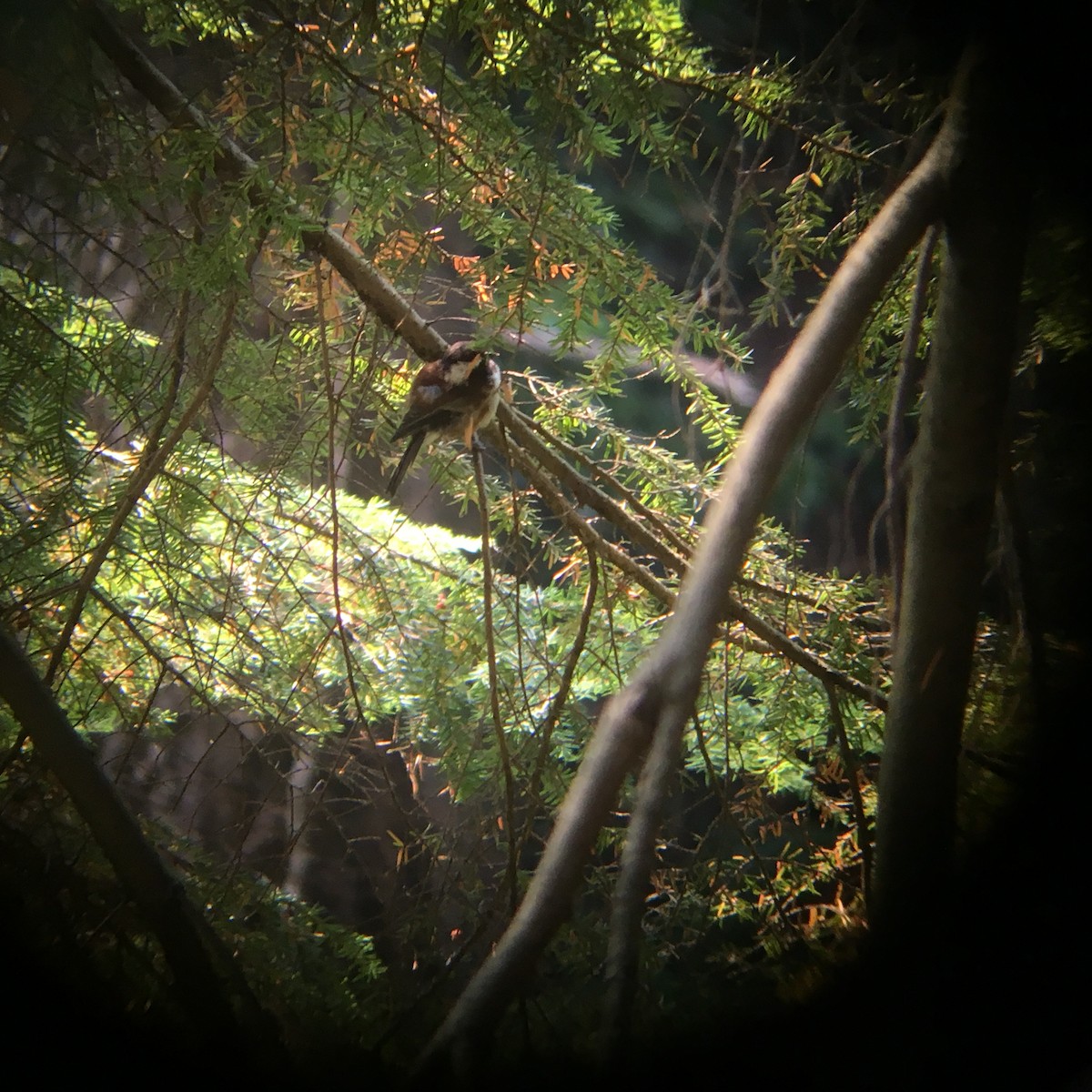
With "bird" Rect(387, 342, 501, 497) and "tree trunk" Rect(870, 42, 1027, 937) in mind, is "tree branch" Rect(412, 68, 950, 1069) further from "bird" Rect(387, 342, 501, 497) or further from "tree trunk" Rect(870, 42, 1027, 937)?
"bird" Rect(387, 342, 501, 497)

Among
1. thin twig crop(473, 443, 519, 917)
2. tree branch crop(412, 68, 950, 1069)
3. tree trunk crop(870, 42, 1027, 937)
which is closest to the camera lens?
tree branch crop(412, 68, 950, 1069)

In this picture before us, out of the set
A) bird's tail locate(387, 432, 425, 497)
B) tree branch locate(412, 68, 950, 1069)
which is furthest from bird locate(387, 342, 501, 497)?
tree branch locate(412, 68, 950, 1069)

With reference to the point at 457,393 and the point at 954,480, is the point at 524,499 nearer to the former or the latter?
the point at 457,393

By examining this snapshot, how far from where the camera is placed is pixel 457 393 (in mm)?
1147

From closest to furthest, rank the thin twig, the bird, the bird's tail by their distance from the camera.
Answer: the thin twig
the bird
the bird's tail

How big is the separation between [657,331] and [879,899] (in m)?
0.75

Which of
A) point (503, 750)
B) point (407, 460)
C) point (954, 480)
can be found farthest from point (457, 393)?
point (954, 480)

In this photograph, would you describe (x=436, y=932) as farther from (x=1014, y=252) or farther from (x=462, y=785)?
(x=1014, y=252)

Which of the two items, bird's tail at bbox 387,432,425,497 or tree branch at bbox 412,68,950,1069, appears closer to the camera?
tree branch at bbox 412,68,950,1069

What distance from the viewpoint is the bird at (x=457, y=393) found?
3.73ft

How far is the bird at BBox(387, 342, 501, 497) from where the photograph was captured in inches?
44.7

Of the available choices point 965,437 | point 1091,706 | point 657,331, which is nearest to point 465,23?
point 657,331

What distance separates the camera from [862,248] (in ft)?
2.55

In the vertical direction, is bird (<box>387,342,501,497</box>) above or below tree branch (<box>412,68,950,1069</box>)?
above
